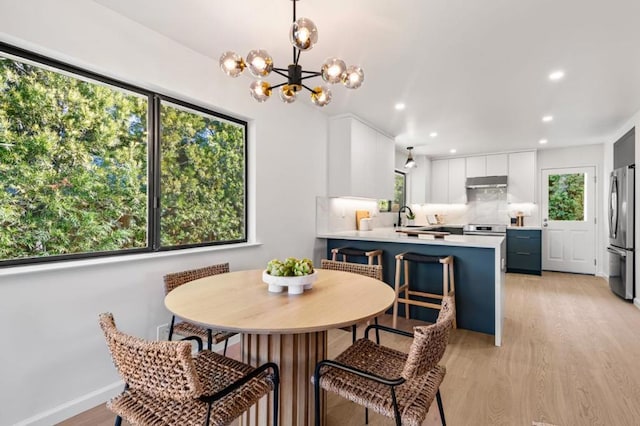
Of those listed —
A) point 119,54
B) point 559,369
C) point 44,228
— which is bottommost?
point 559,369

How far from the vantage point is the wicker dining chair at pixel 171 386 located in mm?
1013

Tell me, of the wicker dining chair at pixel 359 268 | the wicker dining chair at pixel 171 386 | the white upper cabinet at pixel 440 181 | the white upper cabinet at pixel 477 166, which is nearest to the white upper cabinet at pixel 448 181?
the white upper cabinet at pixel 440 181

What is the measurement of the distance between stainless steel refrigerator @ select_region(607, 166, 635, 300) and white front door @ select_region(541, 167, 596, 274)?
1556 mm

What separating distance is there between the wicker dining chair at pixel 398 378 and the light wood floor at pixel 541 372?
1.98ft

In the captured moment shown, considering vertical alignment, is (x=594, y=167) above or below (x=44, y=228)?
above

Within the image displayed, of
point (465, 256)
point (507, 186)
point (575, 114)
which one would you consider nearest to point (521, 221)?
point (507, 186)

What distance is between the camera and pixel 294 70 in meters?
1.72

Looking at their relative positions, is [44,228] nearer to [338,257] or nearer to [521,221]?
[338,257]

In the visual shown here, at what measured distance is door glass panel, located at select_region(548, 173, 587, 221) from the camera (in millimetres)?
6023

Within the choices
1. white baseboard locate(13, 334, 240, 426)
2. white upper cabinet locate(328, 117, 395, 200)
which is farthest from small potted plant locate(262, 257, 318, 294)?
white upper cabinet locate(328, 117, 395, 200)

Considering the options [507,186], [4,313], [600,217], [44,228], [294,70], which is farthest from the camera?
[507,186]

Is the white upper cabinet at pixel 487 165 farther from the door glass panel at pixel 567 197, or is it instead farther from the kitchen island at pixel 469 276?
the kitchen island at pixel 469 276

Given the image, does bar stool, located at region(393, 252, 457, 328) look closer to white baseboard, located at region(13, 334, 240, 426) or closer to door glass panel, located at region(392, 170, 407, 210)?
white baseboard, located at region(13, 334, 240, 426)

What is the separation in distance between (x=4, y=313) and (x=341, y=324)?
5.65 feet
